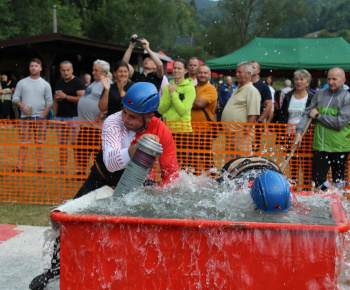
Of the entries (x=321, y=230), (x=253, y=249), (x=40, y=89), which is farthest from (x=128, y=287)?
(x=40, y=89)

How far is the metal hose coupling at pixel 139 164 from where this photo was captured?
9.39 ft

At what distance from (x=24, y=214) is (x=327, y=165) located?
4.31 m

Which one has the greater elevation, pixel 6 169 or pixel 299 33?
pixel 299 33

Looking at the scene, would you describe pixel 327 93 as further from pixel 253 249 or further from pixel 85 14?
pixel 85 14

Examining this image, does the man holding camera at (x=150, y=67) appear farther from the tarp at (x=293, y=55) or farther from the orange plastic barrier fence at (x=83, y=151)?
the tarp at (x=293, y=55)

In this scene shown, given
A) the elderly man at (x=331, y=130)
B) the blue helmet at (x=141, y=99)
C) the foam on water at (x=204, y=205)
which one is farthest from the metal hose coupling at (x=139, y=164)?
the elderly man at (x=331, y=130)

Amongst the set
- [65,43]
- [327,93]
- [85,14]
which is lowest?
[327,93]

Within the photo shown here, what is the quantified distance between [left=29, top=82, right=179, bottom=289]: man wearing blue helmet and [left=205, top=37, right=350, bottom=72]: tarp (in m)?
13.4

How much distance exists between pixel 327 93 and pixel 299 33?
109925 mm

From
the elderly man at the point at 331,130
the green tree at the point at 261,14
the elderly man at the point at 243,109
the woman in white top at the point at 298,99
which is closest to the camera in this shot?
the elderly man at the point at 331,130

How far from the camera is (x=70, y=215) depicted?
8.29 ft

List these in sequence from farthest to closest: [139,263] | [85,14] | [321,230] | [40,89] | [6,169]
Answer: [85,14] → [40,89] → [6,169] → [139,263] → [321,230]

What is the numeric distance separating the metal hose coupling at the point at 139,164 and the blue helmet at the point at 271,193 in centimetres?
68

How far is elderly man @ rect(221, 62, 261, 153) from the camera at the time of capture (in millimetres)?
6910
